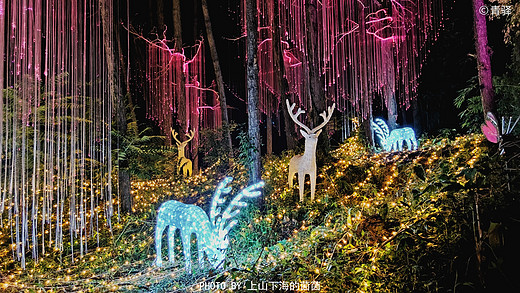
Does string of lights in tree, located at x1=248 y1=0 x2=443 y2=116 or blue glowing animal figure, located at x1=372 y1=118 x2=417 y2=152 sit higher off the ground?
string of lights in tree, located at x1=248 y1=0 x2=443 y2=116

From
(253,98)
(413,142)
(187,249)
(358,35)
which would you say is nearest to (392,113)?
(413,142)

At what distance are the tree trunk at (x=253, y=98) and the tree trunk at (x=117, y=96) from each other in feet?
8.18

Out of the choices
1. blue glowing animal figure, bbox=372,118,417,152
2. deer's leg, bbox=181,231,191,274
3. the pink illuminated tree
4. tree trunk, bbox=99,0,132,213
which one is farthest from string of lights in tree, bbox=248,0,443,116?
deer's leg, bbox=181,231,191,274

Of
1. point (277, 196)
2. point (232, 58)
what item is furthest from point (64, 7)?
point (232, 58)

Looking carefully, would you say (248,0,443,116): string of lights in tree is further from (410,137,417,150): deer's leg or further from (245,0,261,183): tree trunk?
(245,0,261,183): tree trunk

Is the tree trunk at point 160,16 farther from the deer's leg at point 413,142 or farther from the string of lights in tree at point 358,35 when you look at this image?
the deer's leg at point 413,142

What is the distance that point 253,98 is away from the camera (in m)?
7.21

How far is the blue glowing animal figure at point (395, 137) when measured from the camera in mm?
10203

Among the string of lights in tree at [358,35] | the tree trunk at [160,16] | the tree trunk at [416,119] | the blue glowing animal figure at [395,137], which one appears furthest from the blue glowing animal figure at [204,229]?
the tree trunk at [416,119]

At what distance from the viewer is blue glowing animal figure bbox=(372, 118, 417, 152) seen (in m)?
10.2

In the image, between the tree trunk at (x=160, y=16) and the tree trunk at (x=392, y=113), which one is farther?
the tree trunk at (x=160, y=16)

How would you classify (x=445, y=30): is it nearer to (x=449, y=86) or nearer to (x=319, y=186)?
(x=449, y=86)

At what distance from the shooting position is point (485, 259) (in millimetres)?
2639

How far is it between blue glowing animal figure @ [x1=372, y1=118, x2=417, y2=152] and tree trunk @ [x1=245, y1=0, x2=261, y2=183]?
4731 mm
